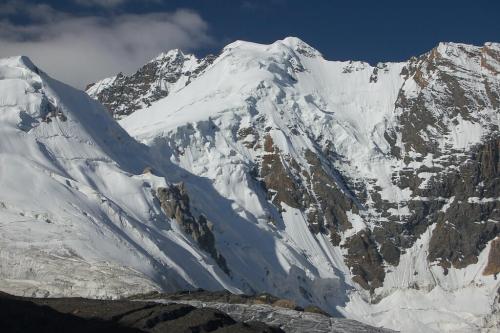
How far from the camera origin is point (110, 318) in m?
98.7

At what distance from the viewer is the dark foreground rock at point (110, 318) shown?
85812 mm

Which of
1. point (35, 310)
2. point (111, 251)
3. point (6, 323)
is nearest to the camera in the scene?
point (6, 323)

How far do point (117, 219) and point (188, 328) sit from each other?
90.4 m

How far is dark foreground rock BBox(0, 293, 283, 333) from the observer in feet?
282

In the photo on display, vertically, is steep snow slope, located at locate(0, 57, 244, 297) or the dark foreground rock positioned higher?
steep snow slope, located at locate(0, 57, 244, 297)

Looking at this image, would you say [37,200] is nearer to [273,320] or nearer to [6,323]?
[273,320]

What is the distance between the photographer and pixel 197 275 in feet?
629

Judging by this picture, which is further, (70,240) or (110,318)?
(70,240)

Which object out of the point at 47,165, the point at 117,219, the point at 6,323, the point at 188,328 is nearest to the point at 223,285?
the point at 117,219

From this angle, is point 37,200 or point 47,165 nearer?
point 37,200

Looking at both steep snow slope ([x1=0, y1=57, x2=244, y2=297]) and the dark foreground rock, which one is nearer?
the dark foreground rock

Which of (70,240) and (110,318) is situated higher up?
(70,240)

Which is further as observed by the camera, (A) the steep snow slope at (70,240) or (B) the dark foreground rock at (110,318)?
(A) the steep snow slope at (70,240)

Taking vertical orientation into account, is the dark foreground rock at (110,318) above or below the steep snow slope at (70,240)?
below
